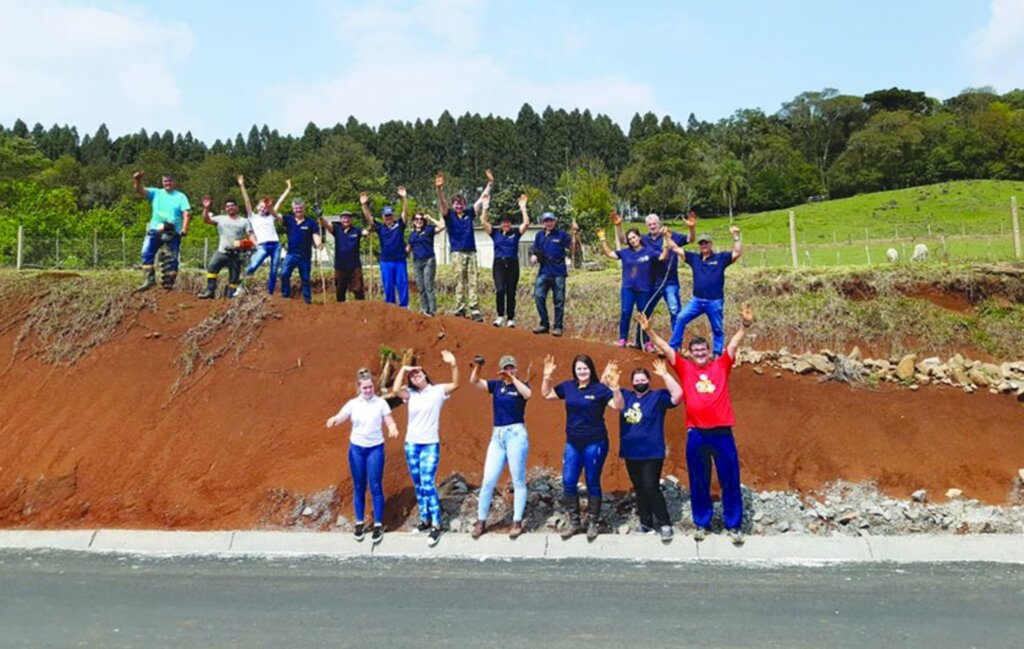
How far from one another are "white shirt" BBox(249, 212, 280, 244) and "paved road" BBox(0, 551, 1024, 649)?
605 cm

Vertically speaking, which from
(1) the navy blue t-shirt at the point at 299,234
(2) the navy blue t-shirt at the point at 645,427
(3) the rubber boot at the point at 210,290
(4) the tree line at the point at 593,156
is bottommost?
(2) the navy blue t-shirt at the point at 645,427

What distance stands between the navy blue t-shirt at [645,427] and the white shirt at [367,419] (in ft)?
8.49

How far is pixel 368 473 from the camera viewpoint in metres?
Result: 8.69

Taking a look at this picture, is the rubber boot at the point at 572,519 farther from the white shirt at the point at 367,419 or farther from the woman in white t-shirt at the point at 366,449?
the white shirt at the point at 367,419

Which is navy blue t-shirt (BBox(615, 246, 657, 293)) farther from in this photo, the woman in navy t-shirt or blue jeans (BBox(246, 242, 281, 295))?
blue jeans (BBox(246, 242, 281, 295))

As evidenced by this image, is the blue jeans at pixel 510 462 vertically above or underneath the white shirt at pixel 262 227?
underneath

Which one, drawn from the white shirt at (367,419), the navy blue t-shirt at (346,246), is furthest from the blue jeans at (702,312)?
the navy blue t-shirt at (346,246)

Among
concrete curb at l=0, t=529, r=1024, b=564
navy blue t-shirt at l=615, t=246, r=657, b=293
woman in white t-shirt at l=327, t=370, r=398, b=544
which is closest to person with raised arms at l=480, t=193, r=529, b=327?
navy blue t-shirt at l=615, t=246, r=657, b=293

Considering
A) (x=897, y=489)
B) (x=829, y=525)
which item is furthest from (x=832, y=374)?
(x=829, y=525)

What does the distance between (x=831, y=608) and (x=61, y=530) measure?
27.4 feet

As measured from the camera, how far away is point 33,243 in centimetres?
2381

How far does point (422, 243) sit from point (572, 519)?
560cm

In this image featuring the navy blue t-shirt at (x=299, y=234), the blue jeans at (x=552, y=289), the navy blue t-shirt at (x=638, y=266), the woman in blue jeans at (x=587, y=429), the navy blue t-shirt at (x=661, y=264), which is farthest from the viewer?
the navy blue t-shirt at (x=299, y=234)

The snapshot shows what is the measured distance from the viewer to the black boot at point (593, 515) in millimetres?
8281
